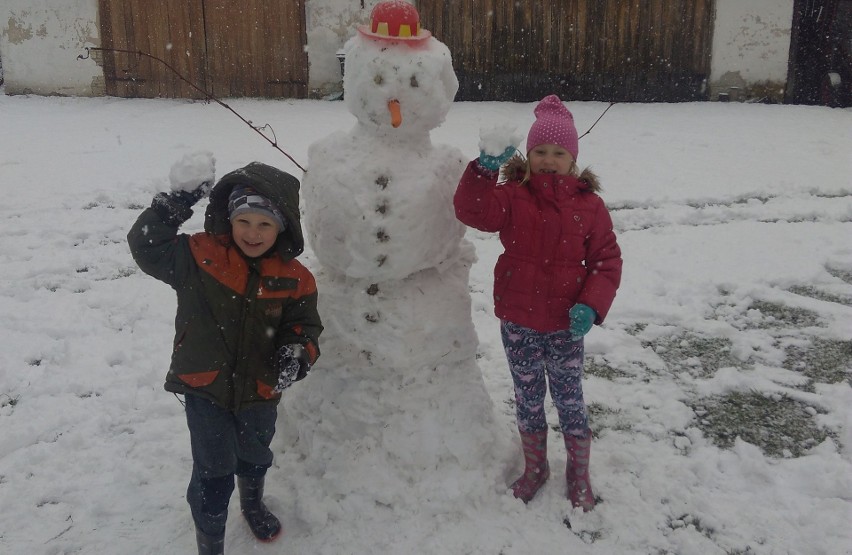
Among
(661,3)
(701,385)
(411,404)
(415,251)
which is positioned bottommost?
(701,385)

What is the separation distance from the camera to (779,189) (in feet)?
23.5

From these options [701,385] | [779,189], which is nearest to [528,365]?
[701,385]

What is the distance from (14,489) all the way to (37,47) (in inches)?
393

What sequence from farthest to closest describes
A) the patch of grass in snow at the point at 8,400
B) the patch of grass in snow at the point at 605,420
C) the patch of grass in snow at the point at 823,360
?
the patch of grass in snow at the point at 823,360, the patch of grass in snow at the point at 8,400, the patch of grass in snow at the point at 605,420

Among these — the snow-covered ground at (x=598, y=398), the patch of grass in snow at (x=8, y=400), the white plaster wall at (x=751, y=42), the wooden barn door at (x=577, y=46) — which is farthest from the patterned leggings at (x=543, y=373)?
the white plaster wall at (x=751, y=42)

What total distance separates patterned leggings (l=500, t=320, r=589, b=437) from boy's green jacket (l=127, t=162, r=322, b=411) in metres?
0.80

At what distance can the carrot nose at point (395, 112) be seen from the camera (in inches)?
97.4

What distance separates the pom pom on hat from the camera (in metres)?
2.15

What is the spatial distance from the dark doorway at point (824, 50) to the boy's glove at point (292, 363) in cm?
1133

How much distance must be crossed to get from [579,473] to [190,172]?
183cm

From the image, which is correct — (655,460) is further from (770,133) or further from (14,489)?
(770,133)

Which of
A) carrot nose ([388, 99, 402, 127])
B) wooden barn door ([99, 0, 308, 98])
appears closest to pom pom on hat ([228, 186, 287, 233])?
carrot nose ([388, 99, 402, 127])

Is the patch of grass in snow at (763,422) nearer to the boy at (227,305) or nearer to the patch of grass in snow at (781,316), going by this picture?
the patch of grass in snow at (781,316)

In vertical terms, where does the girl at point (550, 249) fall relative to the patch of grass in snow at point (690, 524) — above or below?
above
